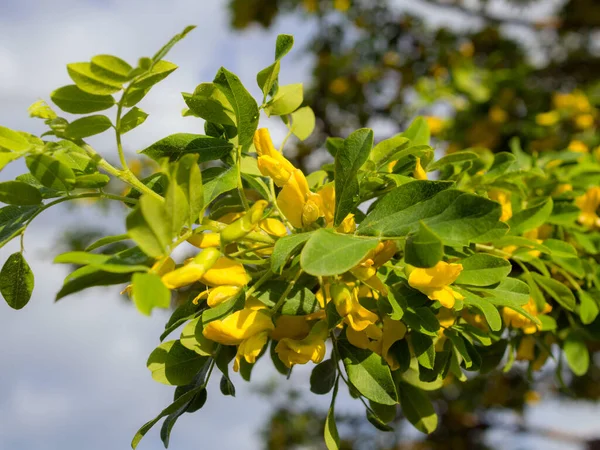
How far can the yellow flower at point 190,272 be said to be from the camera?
36 centimetres

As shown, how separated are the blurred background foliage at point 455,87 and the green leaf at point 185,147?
165 centimetres

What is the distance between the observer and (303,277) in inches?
19.1

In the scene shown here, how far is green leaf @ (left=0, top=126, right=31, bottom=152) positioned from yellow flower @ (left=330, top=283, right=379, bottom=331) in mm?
242

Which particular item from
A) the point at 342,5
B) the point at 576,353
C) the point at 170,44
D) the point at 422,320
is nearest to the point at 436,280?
the point at 422,320

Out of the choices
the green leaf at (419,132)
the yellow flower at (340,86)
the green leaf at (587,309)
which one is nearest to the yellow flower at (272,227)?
the green leaf at (419,132)

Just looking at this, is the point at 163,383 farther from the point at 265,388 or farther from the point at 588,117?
the point at 265,388

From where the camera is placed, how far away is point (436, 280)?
1.38 ft

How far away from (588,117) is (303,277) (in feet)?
5.38

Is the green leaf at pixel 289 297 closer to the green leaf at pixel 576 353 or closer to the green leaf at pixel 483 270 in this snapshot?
the green leaf at pixel 483 270

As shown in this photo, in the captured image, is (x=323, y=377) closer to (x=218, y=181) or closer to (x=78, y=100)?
(x=218, y=181)

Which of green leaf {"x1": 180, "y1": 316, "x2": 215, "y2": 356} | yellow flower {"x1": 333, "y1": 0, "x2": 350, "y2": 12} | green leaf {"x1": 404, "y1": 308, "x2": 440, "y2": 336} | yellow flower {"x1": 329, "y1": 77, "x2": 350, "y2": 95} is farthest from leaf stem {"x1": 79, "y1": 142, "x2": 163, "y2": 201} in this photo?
yellow flower {"x1": 333, "y1": 0, "x2": 350, "y2": 12}

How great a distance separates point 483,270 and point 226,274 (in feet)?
0.68

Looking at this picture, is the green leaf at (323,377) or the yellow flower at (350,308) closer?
the yellow flower at (350,308)

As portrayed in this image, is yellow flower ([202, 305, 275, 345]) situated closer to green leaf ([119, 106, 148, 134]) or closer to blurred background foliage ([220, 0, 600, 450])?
green leaf ([119, 106, 148, 134])
